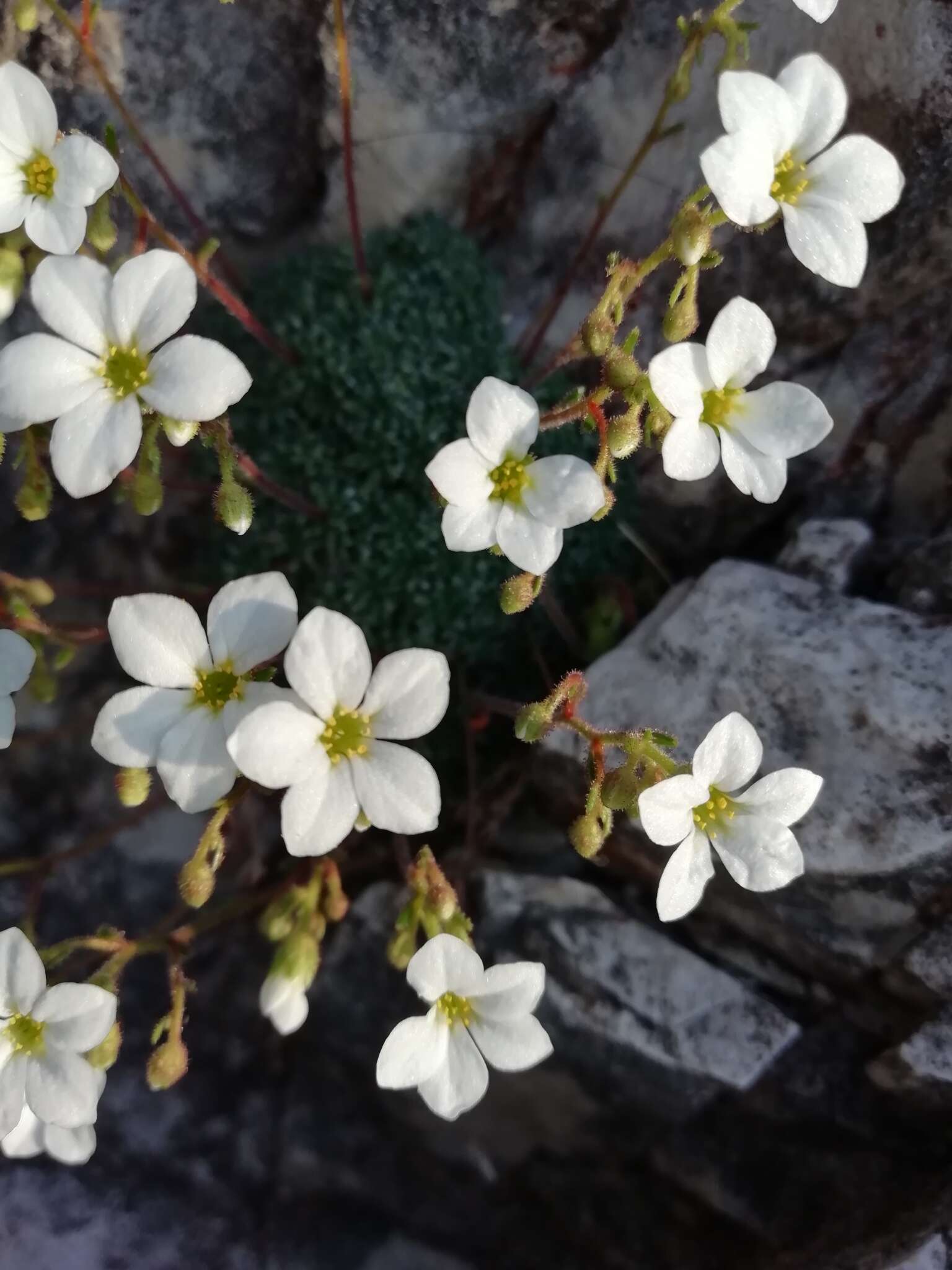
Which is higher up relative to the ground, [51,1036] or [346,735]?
[346,735]

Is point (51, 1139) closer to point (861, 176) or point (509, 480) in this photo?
point (509, 480)

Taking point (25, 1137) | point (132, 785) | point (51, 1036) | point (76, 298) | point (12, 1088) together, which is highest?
point (76, 298)

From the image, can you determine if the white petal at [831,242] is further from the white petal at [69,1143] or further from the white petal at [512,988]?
the white petal at [69,1143]

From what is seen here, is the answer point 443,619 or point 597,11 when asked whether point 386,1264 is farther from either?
point 597,11

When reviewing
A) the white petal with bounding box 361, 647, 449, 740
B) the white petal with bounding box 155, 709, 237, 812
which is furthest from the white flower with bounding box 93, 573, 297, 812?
the white petal with bounding box 361, 647, 449, 740

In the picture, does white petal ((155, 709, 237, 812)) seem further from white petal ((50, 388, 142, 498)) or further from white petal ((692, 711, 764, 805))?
white petal ((692, 711, 764, 805))

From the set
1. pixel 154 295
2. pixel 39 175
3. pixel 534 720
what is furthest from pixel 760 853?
pixel 39 175

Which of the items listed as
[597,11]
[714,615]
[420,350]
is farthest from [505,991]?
[597,11]

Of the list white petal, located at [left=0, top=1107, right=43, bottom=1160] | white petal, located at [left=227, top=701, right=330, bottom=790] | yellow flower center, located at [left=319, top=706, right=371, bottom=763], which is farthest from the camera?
white petal, located at [left=0, top=1107, right=43, bottom=1160]
